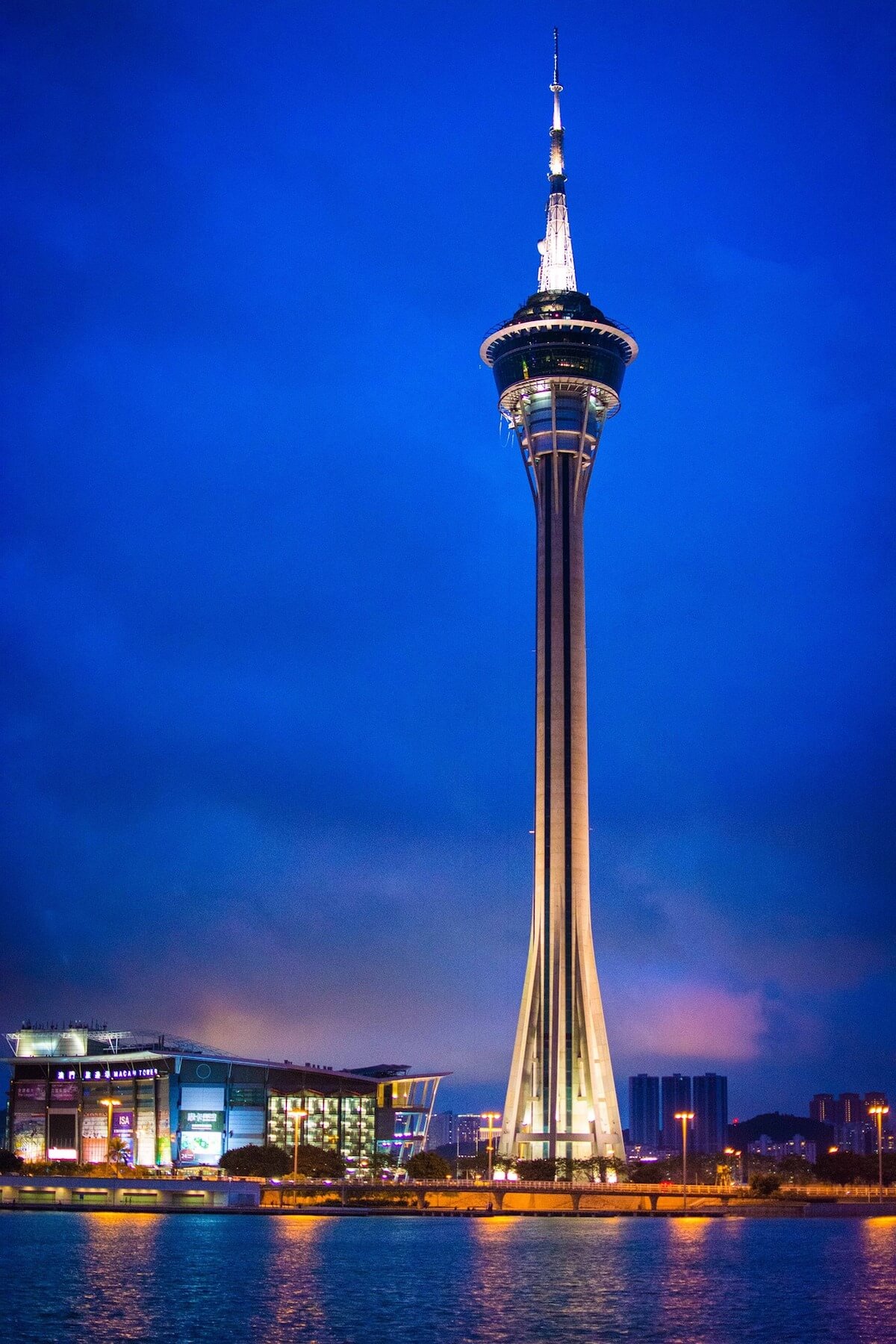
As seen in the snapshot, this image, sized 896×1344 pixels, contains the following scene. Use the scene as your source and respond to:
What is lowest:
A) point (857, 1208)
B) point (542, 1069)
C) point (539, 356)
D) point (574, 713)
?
point (857, 1208)

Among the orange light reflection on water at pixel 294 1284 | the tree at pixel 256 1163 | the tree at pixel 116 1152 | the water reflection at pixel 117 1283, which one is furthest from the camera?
the tree at pixel 116 1152

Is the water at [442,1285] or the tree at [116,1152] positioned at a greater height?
the water at [442,1285]

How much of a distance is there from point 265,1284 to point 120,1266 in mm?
11888

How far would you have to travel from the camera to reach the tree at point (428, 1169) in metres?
172

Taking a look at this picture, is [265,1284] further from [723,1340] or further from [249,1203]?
[249,1203]

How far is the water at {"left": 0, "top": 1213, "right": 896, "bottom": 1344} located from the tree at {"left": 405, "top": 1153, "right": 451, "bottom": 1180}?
141ft

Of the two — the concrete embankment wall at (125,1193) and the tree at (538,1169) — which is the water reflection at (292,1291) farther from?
the tree at (538,1169)

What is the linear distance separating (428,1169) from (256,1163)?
56.2 feet

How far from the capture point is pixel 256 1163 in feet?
566

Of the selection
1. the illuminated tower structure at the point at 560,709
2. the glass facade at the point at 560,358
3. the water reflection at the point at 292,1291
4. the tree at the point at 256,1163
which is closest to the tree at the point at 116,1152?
the tree at the point at 256,1163

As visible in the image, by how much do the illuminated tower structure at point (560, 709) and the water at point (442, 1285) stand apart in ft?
131

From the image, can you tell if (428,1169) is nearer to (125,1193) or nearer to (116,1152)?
(125,1193)

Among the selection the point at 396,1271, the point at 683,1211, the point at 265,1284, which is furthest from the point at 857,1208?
the point at 265,1284

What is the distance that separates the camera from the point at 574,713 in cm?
17538
